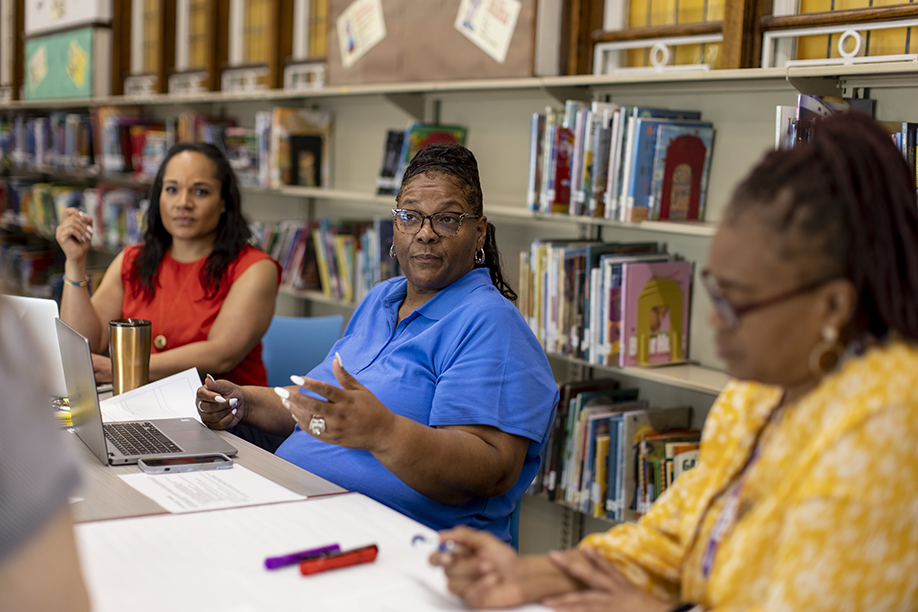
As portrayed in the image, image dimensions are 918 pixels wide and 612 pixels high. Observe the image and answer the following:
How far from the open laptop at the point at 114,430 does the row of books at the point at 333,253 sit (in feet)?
4.99

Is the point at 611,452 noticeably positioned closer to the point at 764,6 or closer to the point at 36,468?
the point at 764,6

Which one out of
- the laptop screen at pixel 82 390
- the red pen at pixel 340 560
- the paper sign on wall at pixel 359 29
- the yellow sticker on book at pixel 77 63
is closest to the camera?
the red pen at pixel 340 560

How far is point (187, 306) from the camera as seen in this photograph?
270 cm

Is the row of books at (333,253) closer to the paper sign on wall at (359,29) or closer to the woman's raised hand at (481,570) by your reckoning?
the paper sign on wall at (359,29)

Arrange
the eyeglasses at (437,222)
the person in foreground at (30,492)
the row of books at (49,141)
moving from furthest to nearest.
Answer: the row of books at (49,141) < the eyeglasses at (437,222) < the person in foreground at (30,492)

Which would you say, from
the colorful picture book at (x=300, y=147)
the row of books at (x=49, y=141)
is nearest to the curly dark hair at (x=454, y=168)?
the colorful picture book at (x=300, y=147)

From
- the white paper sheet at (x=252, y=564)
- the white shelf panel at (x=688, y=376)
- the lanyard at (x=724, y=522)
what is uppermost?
the lanyard at (x=724, y=522)

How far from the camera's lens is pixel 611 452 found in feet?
8.57

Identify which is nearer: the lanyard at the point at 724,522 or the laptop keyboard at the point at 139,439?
the lanyard at the point at 724,522

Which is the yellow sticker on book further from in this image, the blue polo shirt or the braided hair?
the braided hair

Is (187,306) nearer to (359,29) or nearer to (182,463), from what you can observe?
(182,463)

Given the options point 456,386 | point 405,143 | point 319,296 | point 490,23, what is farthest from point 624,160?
point 319,296

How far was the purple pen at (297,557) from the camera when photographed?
1.15 m

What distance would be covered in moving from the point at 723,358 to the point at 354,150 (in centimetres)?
316
